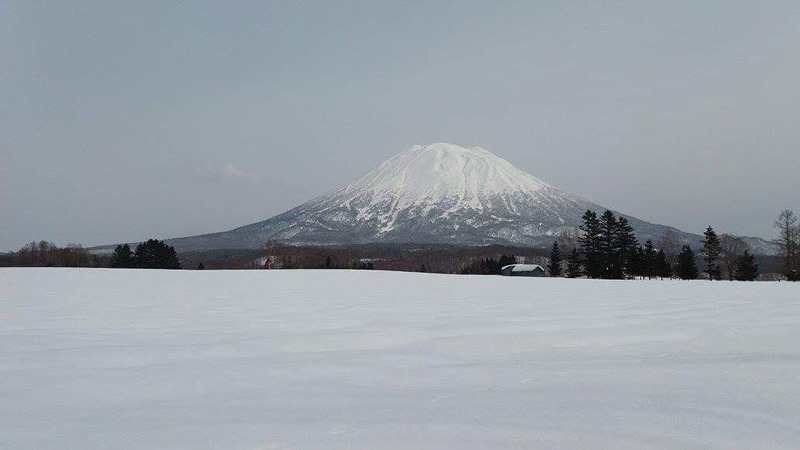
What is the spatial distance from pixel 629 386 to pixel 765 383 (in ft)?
3.01

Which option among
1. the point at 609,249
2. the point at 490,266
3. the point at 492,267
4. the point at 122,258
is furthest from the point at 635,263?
the point at 122,258

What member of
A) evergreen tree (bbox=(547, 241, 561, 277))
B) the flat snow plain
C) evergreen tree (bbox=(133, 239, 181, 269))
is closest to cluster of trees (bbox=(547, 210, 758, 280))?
evergreen tree (bbox=(547, 241, 561, 277))

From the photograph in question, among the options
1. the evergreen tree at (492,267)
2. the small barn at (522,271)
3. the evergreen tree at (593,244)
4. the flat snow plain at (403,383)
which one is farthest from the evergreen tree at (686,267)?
the flat snow plain at (403,383)

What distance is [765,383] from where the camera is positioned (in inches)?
138

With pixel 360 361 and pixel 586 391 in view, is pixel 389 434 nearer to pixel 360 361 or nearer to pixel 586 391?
pixel 586 391

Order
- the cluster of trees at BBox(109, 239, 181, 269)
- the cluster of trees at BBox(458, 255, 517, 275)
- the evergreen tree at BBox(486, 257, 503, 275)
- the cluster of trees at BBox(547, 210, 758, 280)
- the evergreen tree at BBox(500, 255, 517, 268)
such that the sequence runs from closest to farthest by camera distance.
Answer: the cluster of trees at BBox(547, 210, 758, 280) < the cluster of trees at BBox(109, 239, 181, 269) < the evergreen tree at BBox(486, 257, 503, 275) < the cluster of trees at BBox(458, 255, 517, 275) < the evergreen tree at BBox(500, 255, 517, 268)

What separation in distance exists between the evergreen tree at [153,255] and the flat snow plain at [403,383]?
200ft

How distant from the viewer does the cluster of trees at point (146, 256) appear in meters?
63.3

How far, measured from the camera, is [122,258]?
6378 centimetres

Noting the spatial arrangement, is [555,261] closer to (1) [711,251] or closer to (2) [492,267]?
(2) [492,267]

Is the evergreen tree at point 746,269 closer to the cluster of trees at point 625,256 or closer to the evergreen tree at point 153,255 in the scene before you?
the cluster of trees at point 625,256

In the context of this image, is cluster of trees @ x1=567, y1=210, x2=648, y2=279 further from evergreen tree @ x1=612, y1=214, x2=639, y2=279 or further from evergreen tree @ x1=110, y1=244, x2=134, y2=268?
evergreen tree @ x1=110, y1=244, x2=134, y2=268

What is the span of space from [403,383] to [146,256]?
68564 millimetres

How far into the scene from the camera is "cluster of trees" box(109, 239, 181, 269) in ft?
208
